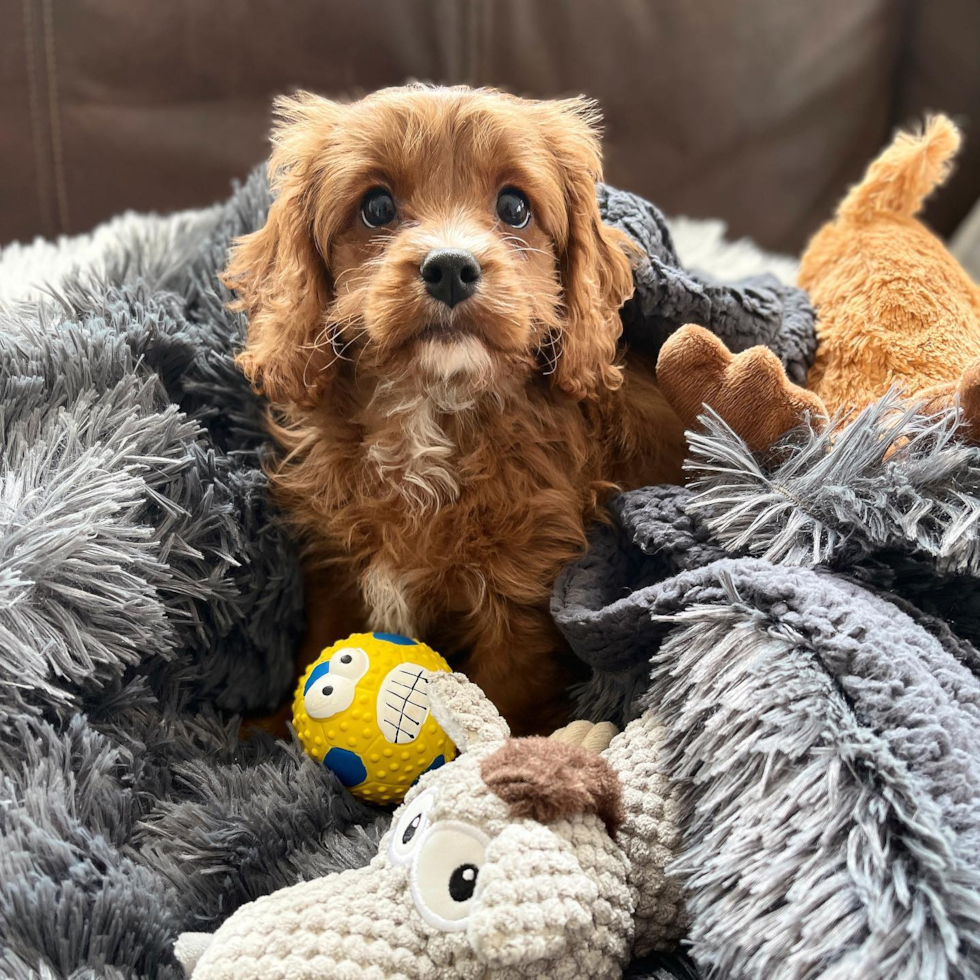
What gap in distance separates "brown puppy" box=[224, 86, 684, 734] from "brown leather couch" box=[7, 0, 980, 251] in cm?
79

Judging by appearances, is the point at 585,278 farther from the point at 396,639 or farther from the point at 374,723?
the point at 374,723

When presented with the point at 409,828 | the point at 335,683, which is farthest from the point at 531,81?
the point at 409,828

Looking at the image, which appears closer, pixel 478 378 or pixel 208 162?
pixel 478 378

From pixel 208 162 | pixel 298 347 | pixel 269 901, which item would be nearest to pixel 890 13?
pixel 208 162

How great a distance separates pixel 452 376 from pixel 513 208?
0.29m

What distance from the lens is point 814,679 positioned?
1.07 meters

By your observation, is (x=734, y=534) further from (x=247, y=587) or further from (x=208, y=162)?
(x=208, y=162)

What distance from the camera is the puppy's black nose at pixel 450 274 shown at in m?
1.30

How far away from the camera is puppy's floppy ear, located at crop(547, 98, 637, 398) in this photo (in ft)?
4.91

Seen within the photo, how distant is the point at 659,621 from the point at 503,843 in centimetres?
40

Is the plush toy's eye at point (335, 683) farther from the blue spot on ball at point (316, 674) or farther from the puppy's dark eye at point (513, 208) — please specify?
the puppy's dark eye at point (513, 208)

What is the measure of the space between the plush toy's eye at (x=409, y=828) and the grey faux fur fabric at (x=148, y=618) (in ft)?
0.43

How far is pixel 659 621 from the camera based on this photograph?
124cm

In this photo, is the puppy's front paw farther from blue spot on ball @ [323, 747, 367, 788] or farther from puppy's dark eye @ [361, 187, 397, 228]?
blue spot on ball @ [323, 747, 367, 788]
